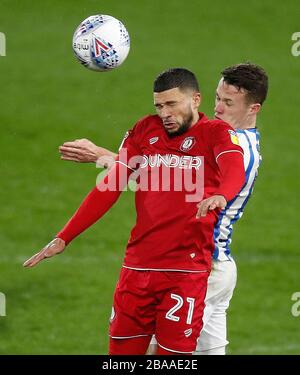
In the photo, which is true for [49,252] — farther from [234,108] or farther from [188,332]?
[234,108]

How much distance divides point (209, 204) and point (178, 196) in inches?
24.5

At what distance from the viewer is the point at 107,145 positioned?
20812mm

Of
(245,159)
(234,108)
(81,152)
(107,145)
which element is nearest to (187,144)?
(245,159)

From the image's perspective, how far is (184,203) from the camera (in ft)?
25.7

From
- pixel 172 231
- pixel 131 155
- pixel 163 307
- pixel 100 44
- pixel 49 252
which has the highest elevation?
→ pixel 100 44

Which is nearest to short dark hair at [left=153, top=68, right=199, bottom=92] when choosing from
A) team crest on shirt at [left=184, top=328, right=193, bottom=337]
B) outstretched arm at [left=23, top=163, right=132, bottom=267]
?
outstretched arm at [left=23, top=163, right=132, bottom=267]

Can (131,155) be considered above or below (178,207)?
above

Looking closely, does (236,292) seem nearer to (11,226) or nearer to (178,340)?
(11,226)

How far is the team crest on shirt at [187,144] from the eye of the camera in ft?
26.0

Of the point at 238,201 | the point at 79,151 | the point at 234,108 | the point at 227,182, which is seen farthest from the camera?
the point at 234,108

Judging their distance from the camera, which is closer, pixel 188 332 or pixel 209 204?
pixel 209 204
